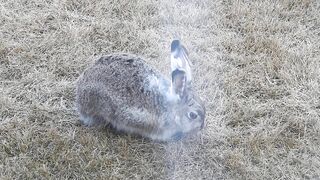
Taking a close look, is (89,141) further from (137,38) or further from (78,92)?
(137,38)

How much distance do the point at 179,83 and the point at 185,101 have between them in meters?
0.16

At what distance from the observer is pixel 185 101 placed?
3328 mm

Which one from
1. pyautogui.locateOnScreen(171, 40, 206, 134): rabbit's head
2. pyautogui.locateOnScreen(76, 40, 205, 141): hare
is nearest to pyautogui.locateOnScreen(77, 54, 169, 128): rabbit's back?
pyautogui.locateOnScreen(76, 40, 205, 141): hare

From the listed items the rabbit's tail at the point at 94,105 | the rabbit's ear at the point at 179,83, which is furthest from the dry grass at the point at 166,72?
the rabbit's ear at the point at 179,83

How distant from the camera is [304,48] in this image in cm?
431

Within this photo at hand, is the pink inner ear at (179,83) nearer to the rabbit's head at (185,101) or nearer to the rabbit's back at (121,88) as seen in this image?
the rabbit's head at (185,101)

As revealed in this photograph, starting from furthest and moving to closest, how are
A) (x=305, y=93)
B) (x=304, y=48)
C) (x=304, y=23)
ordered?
(x=304, y=23) → (x=304, y=48) → (x=305, y=93)

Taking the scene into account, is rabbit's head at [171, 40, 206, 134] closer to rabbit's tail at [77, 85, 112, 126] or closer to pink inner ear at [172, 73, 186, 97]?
pink inner ear at [172, 73, 186, 97]

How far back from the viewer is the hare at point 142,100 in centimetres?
337

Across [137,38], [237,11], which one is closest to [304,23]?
[237,11]

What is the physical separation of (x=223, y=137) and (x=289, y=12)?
168 cm

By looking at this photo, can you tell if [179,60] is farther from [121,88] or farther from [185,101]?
[121,88]

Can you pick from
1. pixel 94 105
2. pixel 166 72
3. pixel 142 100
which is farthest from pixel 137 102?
pixel 166 72

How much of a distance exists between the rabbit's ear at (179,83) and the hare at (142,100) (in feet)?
0.06
